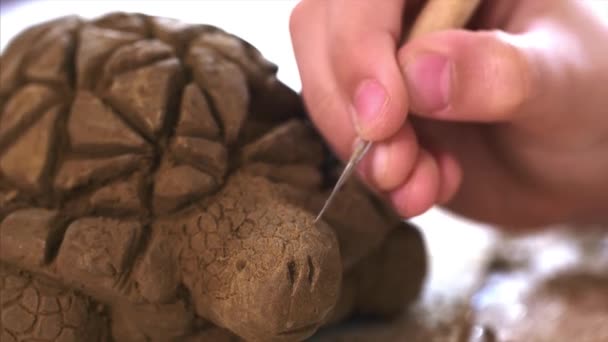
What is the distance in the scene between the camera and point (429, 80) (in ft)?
1.69

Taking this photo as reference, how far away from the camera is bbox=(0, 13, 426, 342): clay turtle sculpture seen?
473 millimetres

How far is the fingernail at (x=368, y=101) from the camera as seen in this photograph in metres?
0.52

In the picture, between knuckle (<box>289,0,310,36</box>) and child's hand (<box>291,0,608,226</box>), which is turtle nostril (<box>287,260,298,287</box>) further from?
knuckle (<box>289,0,310,36</box>)

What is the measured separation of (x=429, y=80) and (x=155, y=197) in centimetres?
22

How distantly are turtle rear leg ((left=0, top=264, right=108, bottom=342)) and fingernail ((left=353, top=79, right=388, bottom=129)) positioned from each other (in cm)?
24

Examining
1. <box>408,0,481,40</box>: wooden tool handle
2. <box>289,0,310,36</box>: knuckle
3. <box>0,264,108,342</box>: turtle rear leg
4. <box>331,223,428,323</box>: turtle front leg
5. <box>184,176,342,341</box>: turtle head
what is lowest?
<box>331,223,428,323</box>: turtle front leg

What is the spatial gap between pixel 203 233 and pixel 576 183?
503mm

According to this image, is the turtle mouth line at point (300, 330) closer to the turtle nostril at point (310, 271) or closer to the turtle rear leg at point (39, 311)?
the turtle nostril at point (310, 271)

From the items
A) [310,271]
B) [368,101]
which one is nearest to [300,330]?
[310,271]

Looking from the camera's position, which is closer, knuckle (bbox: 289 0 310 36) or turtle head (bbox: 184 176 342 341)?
turtle head (bbox: 184 176 342 341)

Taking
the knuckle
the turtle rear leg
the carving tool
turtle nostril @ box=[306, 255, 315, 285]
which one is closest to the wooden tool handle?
the carving tool

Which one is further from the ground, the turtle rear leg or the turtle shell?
the turtle shell

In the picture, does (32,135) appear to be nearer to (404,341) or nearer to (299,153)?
(299,153)

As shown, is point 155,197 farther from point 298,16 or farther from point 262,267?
point 298,16
